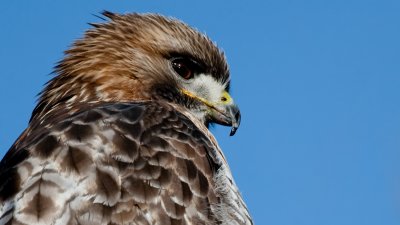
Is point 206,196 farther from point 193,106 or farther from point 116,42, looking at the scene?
point 116,42

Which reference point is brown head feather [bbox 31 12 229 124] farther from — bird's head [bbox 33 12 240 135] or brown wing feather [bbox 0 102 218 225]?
brown wing feather [bbox 0 102 218 225]

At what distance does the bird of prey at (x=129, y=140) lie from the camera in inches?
209

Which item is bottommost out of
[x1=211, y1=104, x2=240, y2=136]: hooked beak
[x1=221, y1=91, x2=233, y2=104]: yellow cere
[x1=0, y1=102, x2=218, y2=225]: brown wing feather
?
[x1=0, y1=102, x2=218, y2=225]: brown wing feather

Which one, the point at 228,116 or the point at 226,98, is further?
the point at 226,98

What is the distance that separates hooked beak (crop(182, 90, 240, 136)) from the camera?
7.57m

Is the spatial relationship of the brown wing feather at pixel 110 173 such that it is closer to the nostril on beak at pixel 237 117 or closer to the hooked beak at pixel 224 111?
the hooked beak at pixel 224 111

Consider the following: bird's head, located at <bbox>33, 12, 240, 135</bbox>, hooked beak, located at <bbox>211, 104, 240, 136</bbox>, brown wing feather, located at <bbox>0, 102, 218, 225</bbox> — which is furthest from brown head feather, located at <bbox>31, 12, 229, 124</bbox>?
brown wing feather, located at <bbox>0, 102, 218, 225</bbox>

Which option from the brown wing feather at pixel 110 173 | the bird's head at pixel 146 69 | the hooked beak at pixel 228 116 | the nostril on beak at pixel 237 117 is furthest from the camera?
the nostril on beak at pixel 237 117

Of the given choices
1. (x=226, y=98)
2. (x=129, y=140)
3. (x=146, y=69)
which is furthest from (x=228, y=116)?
(x=129, y=140)

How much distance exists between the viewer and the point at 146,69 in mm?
7672

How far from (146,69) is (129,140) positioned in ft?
6.52

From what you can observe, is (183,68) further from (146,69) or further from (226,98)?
(226,98)

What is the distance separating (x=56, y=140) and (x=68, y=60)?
87.8 inches

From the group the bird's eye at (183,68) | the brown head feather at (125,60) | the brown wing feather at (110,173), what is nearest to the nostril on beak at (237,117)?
the brown head feather at (125,60)
